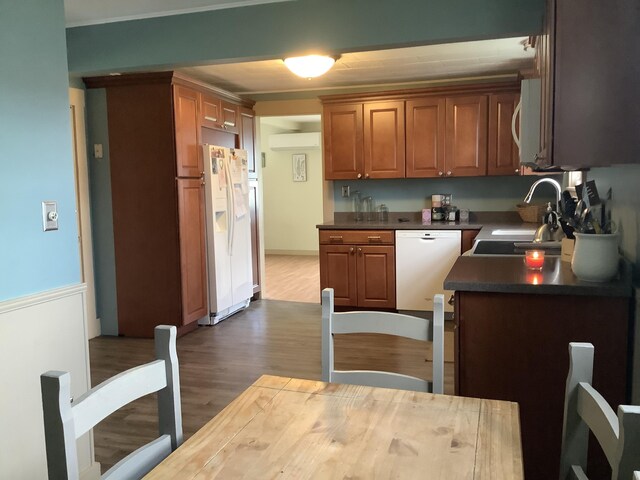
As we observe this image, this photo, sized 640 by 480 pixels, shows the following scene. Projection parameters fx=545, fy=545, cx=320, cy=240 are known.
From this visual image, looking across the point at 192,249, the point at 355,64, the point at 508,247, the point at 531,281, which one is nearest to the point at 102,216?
the point at 192,249

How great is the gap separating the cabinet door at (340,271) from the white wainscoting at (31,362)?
313 cm

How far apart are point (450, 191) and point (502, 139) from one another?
762 millimetres

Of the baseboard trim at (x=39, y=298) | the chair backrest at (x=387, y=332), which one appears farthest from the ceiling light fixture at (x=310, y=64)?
the chair backrest at (x=387, y=332)

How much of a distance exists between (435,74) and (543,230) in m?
2.17

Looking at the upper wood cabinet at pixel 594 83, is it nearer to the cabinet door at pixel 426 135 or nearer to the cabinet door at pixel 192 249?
the cabinet door at pixel 192 249

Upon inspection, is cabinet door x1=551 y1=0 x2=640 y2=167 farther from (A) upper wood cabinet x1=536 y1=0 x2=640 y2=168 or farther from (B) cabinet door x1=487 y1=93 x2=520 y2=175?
(B) cabinet door x1=487 y1=93 x2=520 y2=175

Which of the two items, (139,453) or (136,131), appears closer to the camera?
(139,453)

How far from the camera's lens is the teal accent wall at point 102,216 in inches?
177

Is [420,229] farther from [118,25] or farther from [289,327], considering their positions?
[118,25]

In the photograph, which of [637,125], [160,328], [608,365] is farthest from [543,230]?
[160,328]

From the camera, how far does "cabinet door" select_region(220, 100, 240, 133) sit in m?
5.18

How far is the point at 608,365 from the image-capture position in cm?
208

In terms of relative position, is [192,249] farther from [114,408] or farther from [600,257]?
[114,408]

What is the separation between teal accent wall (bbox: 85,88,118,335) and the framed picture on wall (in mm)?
5457
